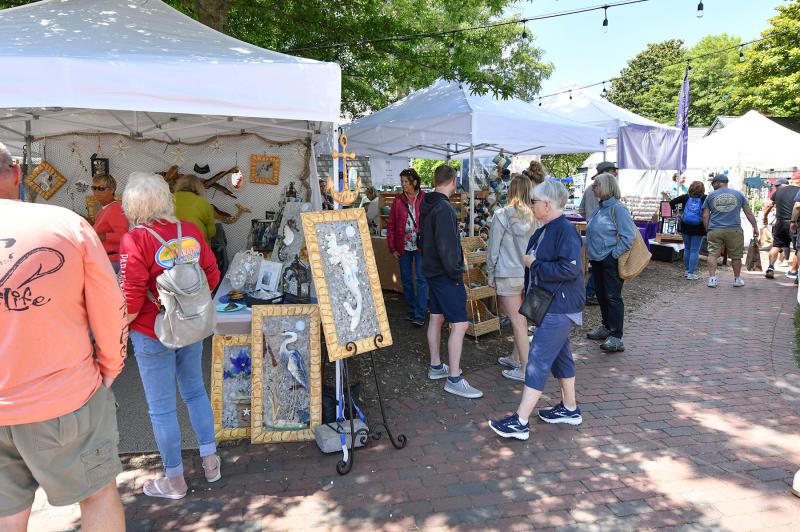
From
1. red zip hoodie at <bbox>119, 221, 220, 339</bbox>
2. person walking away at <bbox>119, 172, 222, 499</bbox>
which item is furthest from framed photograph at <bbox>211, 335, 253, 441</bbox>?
red zip hoodie at <bbox>119, 221, 220, 339</bbox>

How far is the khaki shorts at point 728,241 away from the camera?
7957 millimetres

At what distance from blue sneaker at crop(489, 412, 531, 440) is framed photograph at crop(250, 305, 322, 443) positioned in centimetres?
122

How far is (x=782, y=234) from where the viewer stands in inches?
355

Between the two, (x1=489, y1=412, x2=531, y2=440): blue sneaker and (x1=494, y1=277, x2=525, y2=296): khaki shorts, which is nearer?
(x1=489, y1=412, x2=531, y2=440): blue sneaker

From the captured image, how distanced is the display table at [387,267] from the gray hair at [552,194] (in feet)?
13.6

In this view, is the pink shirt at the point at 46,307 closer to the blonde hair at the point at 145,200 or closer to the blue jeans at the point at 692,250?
the blonde hair at the point at 145,200

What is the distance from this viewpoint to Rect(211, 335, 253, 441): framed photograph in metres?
3.41

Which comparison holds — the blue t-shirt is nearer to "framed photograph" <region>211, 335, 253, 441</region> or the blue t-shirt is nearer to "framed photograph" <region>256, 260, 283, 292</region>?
"framed photograph" <region>256, 260, 283, 292</region>

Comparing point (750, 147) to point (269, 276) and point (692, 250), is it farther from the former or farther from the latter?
point (269, 276)

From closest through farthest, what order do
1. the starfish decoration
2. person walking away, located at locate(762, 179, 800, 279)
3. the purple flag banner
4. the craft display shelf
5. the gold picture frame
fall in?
the craft display shelf → the gold picture frame → the starfish decoration → person walking away, located at locate(762, 179, 800, 279) → the purple flag banner

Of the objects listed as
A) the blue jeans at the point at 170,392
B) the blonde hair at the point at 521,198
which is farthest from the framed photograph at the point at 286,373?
the blonde hair at the point at 521,198

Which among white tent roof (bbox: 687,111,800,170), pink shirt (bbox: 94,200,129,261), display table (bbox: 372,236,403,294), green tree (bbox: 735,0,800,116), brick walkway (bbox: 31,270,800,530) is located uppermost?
green tree (bbox: 735,0,800,116)

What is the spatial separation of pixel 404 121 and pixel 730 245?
5602 mm

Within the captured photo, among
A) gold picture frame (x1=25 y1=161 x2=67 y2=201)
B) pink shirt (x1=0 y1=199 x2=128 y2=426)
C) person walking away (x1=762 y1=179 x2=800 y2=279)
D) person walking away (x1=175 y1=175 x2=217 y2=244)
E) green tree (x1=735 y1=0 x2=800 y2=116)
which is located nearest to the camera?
pink shirt (x1=0 y1=199 x2=128 y2=426)
